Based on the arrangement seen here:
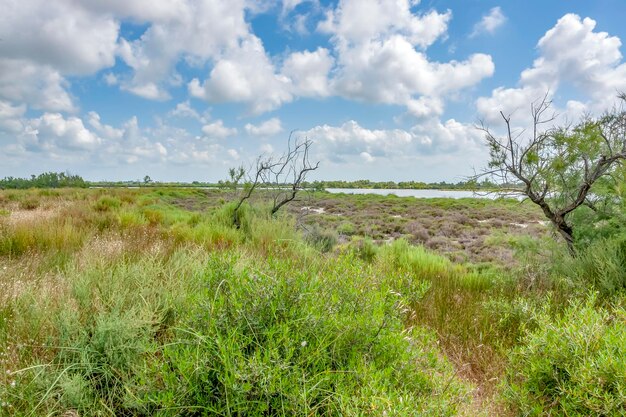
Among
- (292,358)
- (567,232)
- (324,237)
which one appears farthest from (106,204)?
(567,232)

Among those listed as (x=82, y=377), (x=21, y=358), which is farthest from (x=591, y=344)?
(x=21, y=358)

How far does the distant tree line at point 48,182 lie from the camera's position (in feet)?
136

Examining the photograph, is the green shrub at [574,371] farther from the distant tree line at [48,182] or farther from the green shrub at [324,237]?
the distant tree line at [48,182]

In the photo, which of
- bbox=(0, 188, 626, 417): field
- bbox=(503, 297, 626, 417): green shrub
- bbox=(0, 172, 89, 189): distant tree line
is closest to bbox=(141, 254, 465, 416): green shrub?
bbox=(0, 188, 626, 417): field

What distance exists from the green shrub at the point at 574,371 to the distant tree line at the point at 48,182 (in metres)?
47.9

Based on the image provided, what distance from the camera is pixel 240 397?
1.73 metres

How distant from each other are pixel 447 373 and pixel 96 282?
3249mm

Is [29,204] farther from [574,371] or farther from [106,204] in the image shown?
[574,371]

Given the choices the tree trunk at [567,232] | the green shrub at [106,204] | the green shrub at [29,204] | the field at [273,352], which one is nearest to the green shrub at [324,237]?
the tree trunk at [567,232]

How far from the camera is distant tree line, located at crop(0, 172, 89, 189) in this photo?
4138 cm

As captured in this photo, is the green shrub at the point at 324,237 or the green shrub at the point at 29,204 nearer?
the green shrub at the point at 324,237

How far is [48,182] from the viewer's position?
48156 millimetres

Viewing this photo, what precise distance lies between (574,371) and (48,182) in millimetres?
60302

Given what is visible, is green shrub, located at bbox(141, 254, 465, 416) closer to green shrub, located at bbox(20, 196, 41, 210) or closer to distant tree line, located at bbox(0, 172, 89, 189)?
green shrub, located at bbox(20, 196, 41, 210)
